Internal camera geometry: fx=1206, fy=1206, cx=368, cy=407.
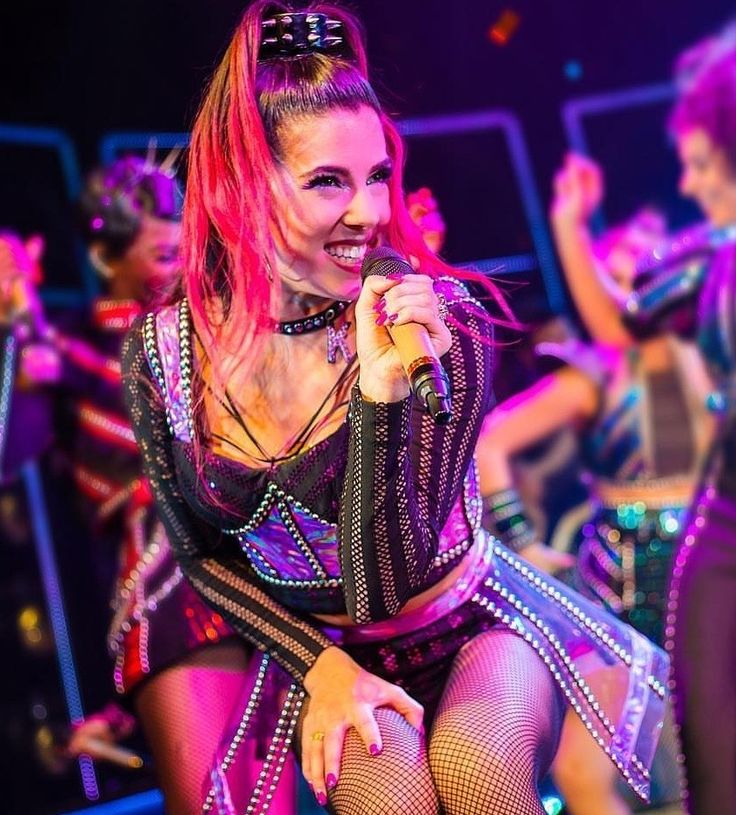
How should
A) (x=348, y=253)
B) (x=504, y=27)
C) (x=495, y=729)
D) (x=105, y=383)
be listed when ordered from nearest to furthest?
1. (x=495, y=729)
2. (x=348, y=253)
3. (x=105, y=383)
4. (x=504, y=27)

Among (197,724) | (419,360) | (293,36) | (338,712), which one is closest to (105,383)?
(197,724)

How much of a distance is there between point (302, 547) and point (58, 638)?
84.7 inches

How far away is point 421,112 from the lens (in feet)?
11.2

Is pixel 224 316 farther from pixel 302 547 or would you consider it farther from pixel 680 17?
pixel 680 17

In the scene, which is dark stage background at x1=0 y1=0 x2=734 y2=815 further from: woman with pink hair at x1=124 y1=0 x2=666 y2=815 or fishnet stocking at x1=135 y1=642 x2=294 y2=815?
fishnet stocking at x1=135 y1=642 x2=294 y2=815

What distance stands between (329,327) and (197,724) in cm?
65

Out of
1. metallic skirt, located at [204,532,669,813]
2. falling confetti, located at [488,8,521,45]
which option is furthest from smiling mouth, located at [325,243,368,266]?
falling confetti, located at [488,8,521,45]

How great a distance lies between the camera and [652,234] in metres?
4.05

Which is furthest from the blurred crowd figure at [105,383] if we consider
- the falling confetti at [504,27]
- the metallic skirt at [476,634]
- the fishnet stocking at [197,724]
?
the falling confetti at [504,27]

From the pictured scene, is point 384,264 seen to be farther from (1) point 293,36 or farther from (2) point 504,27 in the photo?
(2) point 504,27

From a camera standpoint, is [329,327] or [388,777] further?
[329,327]

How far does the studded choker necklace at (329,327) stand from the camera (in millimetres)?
1718

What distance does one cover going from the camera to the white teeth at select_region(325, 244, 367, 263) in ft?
5.32

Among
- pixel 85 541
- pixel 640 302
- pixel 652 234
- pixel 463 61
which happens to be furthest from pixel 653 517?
pixel 85 541
